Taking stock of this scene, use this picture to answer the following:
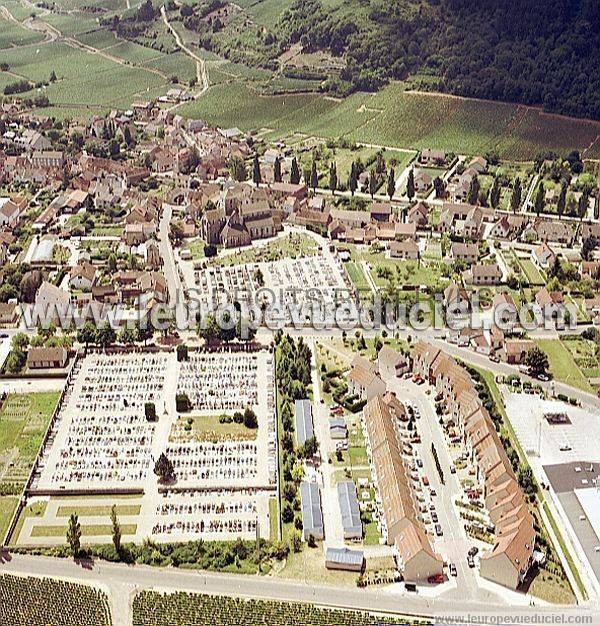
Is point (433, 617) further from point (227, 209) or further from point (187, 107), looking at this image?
point (187, 107)

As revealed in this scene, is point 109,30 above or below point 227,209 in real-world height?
above

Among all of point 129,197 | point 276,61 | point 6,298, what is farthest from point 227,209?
point 276,61

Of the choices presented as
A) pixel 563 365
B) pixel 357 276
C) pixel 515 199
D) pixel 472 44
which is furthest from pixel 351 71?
pixel 563 365

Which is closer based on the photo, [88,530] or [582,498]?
[88,530]

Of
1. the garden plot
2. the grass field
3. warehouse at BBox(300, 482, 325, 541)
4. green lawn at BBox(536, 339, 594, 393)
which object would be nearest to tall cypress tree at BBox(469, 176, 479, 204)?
the grass field

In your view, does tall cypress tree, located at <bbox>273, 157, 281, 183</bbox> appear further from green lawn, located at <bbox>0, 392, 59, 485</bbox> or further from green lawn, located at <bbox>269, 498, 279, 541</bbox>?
green lawn, located at <bbox>269, 498, 279, 541</bbox>

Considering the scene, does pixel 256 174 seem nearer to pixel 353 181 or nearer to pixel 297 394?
pixel 353 181
